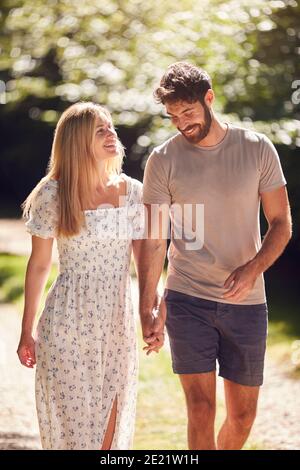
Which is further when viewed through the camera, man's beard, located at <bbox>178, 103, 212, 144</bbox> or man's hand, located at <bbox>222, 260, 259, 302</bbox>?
man's beard, located at <bbox>178, 103, 212, 144</bbox>

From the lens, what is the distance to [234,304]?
497 centimetres

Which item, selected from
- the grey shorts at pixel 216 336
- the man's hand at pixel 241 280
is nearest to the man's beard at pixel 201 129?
the man's hand at pixel 241 280

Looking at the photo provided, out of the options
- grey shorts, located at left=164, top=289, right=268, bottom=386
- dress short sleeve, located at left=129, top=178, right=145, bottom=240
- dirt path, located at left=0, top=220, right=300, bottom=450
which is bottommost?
dirt path, located at left=0, top=220, right=300, bottom=450

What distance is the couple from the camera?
4.77 m

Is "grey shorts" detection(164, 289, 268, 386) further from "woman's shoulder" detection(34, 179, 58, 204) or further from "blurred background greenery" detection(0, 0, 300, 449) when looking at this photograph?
"blurred background greenery" detection(0, 0, 300, 449)

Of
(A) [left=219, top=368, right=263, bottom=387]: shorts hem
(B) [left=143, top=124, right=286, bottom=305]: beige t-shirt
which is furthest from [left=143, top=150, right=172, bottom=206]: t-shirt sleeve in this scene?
(A) [left=219, top=368, right=263, bottom=387]: shorts hem

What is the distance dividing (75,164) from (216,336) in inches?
39.8

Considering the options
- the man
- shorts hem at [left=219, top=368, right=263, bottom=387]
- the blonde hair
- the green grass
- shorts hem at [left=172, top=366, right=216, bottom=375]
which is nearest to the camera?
the blonde hair

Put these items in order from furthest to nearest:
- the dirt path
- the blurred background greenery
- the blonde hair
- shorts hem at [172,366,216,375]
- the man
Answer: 1. the blurred background greenery
2. the dirt path
3. shorts hem at [172,366,216,375]
4. the man
5. the blonde hair

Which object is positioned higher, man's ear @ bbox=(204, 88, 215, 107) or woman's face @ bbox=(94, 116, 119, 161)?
man's ear @ bbox=(204, 88, 215, 107)

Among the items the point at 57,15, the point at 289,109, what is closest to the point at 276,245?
the point at 289,109

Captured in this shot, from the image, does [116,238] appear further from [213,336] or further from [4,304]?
[4,304]

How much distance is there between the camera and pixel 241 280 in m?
4.76
